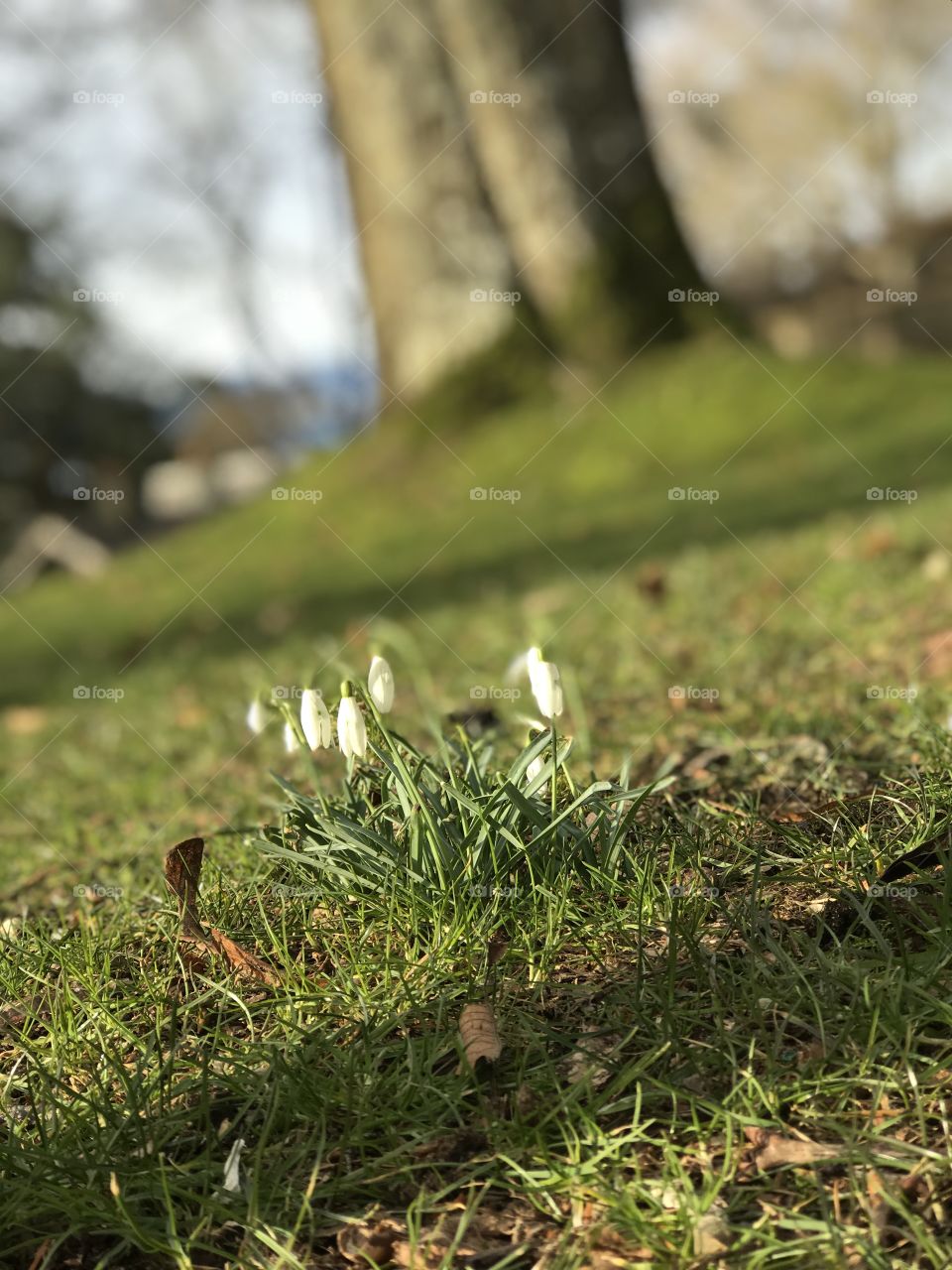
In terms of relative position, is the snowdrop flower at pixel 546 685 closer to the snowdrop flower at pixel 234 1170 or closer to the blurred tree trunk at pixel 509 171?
the snowdrop flower at pixel 234 1170

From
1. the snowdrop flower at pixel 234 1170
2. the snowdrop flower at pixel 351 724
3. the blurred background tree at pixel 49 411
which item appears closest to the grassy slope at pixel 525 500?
the snowdrop flower at pixel 351 724

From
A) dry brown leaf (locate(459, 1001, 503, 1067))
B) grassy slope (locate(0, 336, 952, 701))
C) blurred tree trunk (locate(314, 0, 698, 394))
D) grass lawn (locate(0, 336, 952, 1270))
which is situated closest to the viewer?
grass lawn (locate(0, 336, 952, 1270))

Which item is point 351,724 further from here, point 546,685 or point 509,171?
point 509,171

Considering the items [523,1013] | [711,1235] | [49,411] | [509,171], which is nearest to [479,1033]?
[523,1013]

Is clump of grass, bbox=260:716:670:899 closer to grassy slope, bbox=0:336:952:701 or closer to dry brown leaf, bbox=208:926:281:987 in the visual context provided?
dry brown leaf, bbox=208:926:281:987

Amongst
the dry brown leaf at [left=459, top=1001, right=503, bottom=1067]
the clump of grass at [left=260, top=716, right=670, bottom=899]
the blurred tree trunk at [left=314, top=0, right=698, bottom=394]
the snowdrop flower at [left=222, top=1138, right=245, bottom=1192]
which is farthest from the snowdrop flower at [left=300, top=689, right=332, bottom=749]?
the blurred tree trunk at [left=314, top=0, right=698, bottom=394]

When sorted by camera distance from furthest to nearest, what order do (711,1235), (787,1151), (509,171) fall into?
1. (509,171)
2. (787,1151)
3. (711,1235)
